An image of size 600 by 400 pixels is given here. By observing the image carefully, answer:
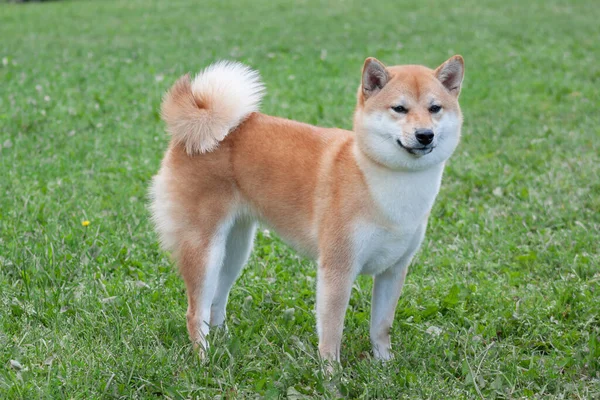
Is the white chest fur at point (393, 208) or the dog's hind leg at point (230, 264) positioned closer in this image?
the white chest fur at point (393, 208)

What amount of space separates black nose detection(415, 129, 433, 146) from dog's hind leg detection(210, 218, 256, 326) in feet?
3.74

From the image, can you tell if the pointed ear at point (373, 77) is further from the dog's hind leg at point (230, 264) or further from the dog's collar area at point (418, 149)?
the dog's hind leg at point (230, 264)

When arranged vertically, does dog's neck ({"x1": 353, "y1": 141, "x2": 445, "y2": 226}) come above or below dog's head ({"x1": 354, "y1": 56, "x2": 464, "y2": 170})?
below

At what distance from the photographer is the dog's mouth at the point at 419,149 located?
129 inches

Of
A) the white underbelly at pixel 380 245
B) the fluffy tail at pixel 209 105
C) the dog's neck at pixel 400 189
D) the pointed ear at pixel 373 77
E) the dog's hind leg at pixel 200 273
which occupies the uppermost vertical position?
the pointed ear at pixel 373 77

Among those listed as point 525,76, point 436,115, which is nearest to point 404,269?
point 436,115

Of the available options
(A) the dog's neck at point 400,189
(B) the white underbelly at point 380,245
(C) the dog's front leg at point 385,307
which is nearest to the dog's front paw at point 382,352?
(C) the dog's front leg at point 385,307

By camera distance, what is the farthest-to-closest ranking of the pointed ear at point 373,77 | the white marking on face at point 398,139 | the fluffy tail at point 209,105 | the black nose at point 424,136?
the fluffy tail at point 209,105
the pointed ear at point 373,77
the white marking on face at point 398,139
the black nose at point 424,136

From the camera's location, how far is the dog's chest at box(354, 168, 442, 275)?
11.2 feet

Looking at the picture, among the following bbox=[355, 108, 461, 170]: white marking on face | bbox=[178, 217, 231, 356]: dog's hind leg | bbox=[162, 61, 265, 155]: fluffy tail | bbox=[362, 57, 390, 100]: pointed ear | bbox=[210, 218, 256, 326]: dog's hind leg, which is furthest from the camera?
bbox=[210, 218, 256, 326]: dog's hind leg

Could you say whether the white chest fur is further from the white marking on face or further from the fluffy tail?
the fluffy tail

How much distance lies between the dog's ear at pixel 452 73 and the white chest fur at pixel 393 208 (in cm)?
39

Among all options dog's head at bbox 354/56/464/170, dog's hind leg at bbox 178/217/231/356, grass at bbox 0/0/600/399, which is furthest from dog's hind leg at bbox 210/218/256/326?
dog's head at bbox 354/56/464/170

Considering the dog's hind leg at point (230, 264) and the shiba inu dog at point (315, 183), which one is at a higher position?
the shiba inu dog at point (315, 183)
